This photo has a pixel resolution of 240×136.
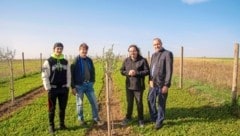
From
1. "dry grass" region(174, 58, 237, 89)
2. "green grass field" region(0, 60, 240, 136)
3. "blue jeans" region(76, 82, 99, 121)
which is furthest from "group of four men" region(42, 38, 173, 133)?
"dry grass" region(174, 58, 237, 89)

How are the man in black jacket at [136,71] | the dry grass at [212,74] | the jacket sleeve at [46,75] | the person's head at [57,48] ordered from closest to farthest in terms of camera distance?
the jacket sleeve at [46,75]
the person's head at [57,48]
the man in black jacket at [136,71]
the dry grass at [212,74]

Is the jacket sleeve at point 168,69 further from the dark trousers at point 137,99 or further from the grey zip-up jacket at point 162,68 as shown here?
the dark trousers at point 137,99

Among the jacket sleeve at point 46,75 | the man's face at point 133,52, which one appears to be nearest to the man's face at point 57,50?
the jacket sleeve at point 46,75

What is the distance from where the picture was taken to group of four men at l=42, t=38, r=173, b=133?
8516mm

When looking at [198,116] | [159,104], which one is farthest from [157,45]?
[198,116]

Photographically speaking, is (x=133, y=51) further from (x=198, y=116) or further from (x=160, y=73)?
(x=198, y=116)

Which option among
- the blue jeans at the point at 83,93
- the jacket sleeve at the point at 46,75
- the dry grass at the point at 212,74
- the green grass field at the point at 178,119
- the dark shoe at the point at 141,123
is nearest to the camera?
the jacket sleeve at the point at 46,75

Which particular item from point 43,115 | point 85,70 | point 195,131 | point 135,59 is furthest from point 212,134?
point 43,115

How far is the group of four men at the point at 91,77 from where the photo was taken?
8.52 m

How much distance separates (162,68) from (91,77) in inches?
89.1

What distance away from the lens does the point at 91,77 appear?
9297 millimetres

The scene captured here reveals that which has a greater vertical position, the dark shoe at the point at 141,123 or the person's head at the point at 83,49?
the person's head at the point at 83,49

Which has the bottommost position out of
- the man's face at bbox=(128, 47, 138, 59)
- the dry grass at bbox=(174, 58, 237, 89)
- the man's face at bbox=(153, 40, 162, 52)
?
the dry grass at bbox=(174, 58, 237, 89)

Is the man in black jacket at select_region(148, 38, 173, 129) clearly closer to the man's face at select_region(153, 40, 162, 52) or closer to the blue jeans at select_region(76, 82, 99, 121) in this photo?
the man's face at select_region(153, 40, 162, 52)
